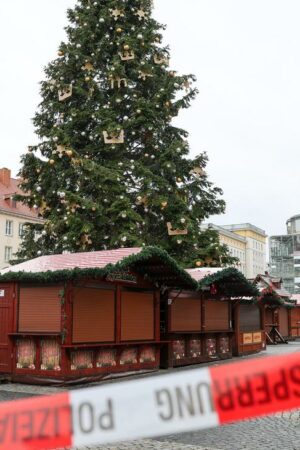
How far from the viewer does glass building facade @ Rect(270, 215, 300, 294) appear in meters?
140

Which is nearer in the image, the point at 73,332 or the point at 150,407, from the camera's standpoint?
the point at 150,407

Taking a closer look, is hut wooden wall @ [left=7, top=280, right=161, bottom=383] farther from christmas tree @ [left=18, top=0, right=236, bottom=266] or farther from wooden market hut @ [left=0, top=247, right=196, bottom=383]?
christmas tree @ [left=18, top=0, right=236, bottom=266]

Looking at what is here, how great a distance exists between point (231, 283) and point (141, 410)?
703 inches

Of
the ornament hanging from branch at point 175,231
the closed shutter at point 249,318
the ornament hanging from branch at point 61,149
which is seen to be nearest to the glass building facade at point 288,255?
the closed shutter at point 249,318

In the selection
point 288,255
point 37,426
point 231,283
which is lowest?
point 37,426

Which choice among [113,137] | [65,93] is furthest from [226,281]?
[65,93]

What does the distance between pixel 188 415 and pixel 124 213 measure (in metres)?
19.6

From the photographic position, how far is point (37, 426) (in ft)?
14.0

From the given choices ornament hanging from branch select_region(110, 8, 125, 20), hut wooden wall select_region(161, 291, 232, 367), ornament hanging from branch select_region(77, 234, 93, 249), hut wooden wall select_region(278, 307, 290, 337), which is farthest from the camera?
hut wooden wall select_region(278, 307, 290, 337)

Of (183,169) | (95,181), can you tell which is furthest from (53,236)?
(183,169)

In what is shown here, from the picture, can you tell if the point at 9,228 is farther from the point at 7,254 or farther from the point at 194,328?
the point at 194,328

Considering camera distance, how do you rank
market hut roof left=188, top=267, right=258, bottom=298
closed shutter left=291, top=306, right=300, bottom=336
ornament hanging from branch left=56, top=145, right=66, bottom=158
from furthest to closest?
1. closed shutter left=291, top=306, right=300, bottom=336
2. ornament hanging from branch left=56, top=145, right=66, bottom=158
3. market hut roof left=188, top=267, right=258, bottom=298

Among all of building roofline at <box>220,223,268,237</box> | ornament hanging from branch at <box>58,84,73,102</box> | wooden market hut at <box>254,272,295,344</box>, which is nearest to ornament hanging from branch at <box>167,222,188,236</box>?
wooden market hut at <box>254,272,295,344</box>

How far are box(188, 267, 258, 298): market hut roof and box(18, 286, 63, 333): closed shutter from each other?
5141 mm
